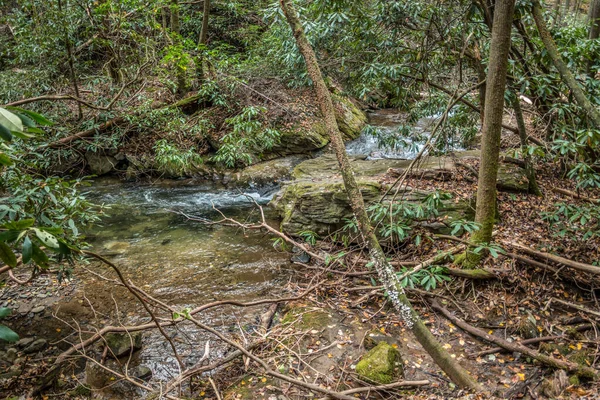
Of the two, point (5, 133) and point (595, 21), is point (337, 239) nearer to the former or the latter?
point (5, 133)

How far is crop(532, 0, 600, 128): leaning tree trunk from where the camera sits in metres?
4.14

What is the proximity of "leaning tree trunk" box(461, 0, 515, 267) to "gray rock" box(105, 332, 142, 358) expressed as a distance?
13.5 ft

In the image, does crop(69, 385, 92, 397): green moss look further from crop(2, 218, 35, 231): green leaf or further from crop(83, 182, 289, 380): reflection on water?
crop(2, 218, 35, 231): green leaf

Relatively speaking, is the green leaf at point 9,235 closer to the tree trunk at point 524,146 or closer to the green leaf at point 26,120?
the green leaf at point 26,120

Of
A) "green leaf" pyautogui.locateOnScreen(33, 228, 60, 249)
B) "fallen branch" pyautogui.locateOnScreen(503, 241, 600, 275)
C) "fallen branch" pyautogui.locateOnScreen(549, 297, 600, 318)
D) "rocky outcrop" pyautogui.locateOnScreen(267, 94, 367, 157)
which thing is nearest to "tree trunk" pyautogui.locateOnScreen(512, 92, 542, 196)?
"fallen branch" pyautogui.locateOnScreen(503, 241, 600, 275)

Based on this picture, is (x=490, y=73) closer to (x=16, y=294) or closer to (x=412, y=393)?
(x=412, y=393)

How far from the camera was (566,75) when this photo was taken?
4363mm

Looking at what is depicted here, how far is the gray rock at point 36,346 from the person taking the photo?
4082mm

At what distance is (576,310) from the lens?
13.9ft

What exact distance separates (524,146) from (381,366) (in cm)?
342

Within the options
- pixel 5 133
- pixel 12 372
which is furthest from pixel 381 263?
pixel 12 372

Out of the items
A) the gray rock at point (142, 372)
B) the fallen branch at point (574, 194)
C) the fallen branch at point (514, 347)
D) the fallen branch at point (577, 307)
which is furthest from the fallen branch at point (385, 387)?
the fallen branch at point (574, 194)

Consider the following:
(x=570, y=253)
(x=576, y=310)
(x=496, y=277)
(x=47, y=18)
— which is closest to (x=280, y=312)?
(x=496, y=277)

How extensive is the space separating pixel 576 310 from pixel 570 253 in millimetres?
824
